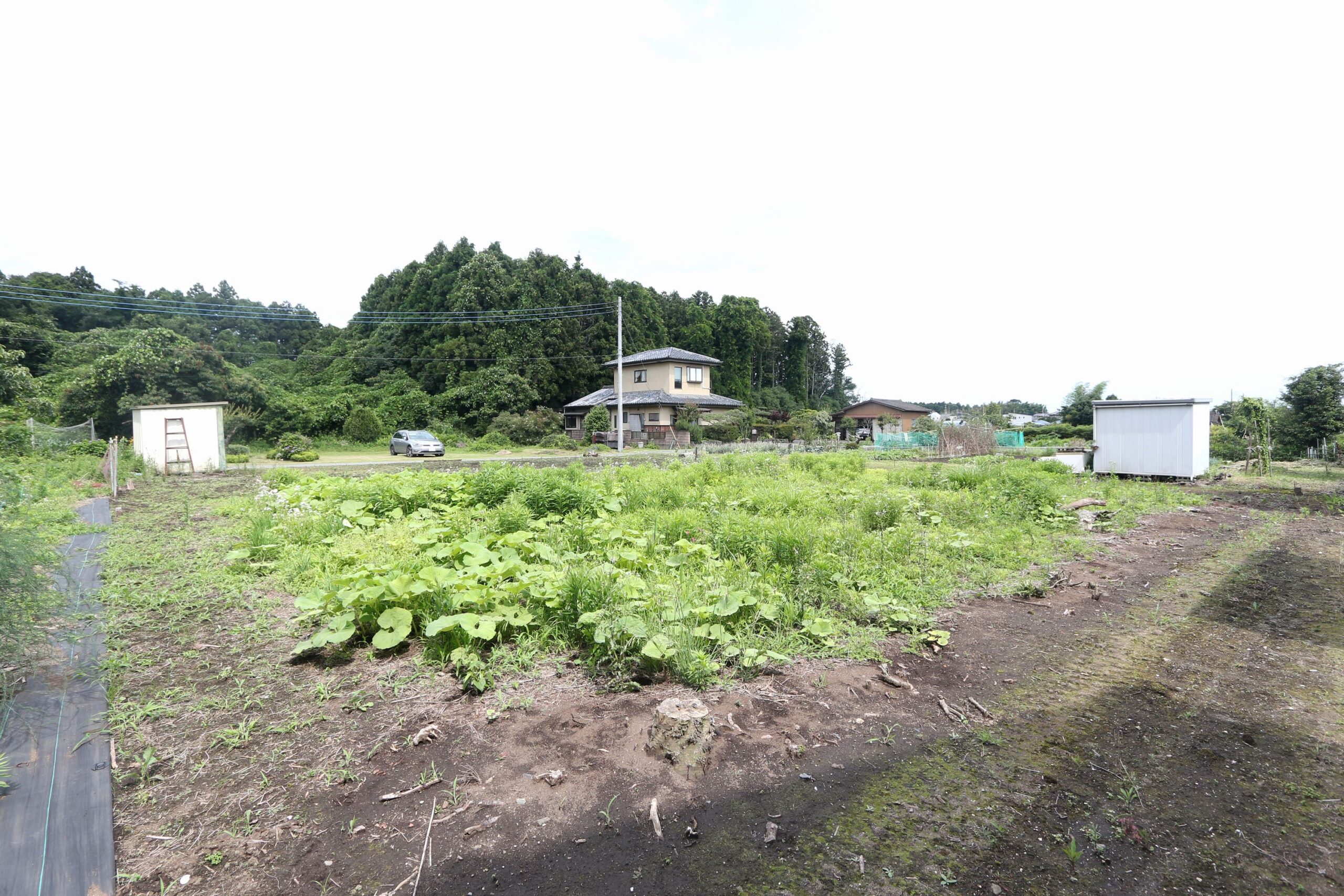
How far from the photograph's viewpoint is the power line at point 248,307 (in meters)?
30.8

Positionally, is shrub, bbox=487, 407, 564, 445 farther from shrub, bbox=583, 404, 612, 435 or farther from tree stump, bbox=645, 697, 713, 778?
tree stump, bbox=645, 697, 713, 778

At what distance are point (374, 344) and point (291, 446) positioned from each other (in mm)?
17284

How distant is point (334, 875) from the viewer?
1.94m

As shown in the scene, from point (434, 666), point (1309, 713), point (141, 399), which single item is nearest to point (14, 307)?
point (141, 399)

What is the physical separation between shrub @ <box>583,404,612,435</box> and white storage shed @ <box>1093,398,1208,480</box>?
20.3 metres

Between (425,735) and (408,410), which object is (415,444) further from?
(425,735)

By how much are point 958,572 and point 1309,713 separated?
101 inches

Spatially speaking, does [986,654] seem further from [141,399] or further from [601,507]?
[141,399]

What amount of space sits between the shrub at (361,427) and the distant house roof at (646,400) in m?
10.5

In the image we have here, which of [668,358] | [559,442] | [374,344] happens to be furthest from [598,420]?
[374,344]

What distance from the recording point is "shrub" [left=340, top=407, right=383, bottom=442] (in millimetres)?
28328

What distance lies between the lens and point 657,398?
31781 millimetres

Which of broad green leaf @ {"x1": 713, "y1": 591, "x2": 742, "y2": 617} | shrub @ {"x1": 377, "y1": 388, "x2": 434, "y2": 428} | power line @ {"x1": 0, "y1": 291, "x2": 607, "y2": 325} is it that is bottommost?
broad green leaf @ {"x1": 713, "y1": 591, "x2": 742, "y2": 617}

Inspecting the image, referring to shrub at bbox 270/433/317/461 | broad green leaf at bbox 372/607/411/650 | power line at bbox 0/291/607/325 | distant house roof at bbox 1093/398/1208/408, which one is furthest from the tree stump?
power line at bbox 0/291/607/325
